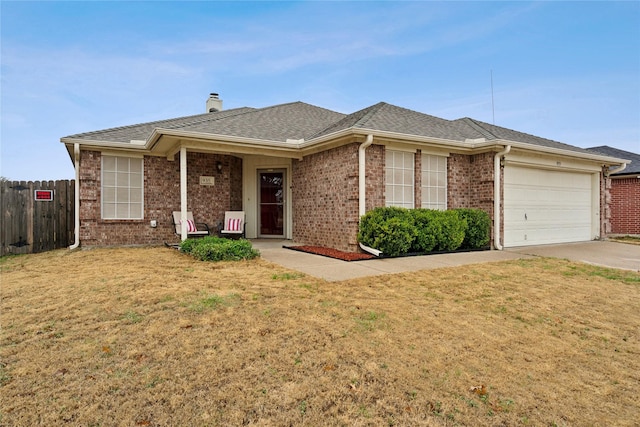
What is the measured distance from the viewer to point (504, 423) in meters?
2.09

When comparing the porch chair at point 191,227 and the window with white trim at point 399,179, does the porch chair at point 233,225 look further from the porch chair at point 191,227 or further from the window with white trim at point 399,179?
the window with white trim at point 399,179

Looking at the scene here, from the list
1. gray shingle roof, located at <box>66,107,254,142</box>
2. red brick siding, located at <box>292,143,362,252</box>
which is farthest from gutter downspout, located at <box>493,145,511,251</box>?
gray shingle roof, located at <box>66,107,254,142</box>

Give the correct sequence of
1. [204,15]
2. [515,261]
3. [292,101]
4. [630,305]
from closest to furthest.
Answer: [630,305], [515,261], [204,15], [292,101]

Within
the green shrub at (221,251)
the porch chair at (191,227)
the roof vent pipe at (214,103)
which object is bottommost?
the green shrub at (221,251)

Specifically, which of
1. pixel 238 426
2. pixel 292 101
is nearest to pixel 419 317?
pixel 238 426

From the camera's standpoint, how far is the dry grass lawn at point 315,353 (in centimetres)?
216

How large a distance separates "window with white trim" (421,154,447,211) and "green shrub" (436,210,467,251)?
85 centimetres

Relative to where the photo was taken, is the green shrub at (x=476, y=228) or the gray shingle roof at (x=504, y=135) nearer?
the green shrub at (x=476, y=228)

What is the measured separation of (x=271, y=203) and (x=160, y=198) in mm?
3356

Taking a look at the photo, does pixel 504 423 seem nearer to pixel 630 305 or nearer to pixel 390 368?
pixel 390 368

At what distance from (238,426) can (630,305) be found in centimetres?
513

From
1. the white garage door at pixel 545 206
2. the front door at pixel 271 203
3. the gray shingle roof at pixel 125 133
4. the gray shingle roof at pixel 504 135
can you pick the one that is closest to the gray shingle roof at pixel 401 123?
the gray shingle roof at pixel 504 135

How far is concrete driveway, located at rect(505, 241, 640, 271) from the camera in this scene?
7.63m

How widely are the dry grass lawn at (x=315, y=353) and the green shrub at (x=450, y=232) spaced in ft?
10.2
